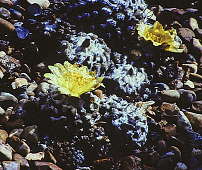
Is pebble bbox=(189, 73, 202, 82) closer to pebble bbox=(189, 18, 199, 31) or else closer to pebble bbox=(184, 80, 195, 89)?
pebble bbox=(184, 80, 195, 89)

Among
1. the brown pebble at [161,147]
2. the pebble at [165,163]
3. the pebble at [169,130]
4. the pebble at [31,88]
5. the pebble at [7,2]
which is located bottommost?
the pebble at [165,163]

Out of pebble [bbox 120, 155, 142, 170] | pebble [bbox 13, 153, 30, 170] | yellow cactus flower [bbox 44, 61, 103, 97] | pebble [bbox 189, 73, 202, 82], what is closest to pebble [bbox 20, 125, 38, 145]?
pebble [bbox 13, 153, 30, 170]

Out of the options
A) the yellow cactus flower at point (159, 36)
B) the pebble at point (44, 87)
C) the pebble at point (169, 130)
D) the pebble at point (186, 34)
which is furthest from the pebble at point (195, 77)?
the pebble at point (44, 87)

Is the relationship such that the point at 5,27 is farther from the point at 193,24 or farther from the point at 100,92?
the point at 193,24

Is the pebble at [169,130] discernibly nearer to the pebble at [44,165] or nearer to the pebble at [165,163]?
the pebble at [165,163]

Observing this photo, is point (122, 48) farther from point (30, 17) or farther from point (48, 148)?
point (48, 148)

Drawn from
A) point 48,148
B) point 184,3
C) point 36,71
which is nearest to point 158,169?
point 48,148

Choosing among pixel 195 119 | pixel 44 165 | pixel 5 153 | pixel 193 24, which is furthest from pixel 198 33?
pixel 5 153
